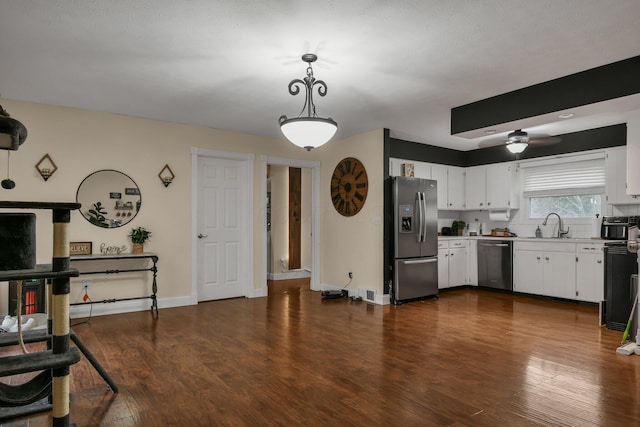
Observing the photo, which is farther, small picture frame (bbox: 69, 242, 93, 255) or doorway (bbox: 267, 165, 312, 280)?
doorway (bbox: 267, 165, 312, 280)

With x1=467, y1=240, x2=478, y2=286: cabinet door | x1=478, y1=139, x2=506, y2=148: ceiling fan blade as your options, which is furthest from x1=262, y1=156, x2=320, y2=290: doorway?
x1=478, y1=139, x2=506, y2=148: ceiling fan blade

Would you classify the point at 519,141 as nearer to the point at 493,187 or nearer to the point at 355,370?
the point at 493,187

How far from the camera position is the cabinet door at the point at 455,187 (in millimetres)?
7020

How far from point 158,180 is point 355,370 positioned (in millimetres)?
3615

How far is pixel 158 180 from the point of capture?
17.1 feet

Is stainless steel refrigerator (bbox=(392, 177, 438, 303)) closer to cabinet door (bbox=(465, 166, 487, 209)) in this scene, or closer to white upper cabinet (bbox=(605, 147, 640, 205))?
cabinet door (bbox=(465, 166, 487, 209))

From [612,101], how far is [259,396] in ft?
12.2

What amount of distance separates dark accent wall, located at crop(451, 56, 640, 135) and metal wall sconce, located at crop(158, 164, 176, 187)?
143 inches

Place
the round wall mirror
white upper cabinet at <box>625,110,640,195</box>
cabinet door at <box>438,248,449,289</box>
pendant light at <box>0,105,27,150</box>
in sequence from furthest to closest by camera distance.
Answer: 1. cabinet door at <box>438,248,449,289</box>
2. the round wall mirror
3. white upper cabinet at <box>625,110,640,195</box>
4. pendant light at <box>0,105,27,150</box>

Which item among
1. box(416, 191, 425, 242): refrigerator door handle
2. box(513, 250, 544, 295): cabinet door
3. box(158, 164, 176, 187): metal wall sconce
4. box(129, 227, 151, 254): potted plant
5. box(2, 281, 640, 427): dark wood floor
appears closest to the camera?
box(2, 281, 640, 427): dark wood floor

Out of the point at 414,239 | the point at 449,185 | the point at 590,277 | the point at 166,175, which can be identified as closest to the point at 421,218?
the point at 414,239

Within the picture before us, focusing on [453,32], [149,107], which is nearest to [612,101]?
[453,32]

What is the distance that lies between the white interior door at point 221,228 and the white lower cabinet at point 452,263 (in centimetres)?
309

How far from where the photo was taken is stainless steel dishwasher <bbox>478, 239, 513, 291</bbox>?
20.6 ft
